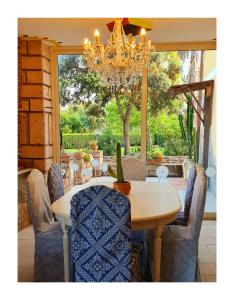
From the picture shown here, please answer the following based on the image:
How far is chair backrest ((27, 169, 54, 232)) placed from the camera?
254 centimetres

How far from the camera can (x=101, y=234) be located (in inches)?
71.2

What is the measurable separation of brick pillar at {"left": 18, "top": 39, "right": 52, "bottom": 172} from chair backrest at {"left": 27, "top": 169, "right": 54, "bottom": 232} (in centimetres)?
158

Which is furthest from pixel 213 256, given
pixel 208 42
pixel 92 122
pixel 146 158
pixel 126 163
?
pixel 208 42

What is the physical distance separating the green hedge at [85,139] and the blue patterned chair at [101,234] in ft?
9.33

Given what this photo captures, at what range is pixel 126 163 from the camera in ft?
12.6

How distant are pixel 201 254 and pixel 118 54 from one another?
213cm

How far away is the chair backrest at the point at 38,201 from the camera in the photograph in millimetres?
2543

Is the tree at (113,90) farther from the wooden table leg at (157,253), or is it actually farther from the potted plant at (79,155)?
the wooden table leg at (157,253)

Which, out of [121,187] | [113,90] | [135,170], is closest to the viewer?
[121,187]

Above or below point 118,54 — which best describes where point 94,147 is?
below

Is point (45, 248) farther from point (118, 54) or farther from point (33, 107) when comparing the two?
point (33, 107)

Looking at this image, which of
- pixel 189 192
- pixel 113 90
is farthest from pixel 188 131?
pixel 189 192

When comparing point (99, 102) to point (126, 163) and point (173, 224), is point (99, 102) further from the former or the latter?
point (173, 224)
